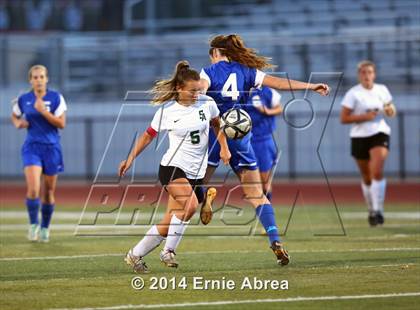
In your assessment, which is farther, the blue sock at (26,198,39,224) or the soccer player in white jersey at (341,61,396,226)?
the soccer player in white jersey at (341,61,396,226)

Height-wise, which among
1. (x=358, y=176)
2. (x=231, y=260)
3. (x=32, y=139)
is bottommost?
(x=358, y=176)

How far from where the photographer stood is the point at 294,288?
26.4 feet

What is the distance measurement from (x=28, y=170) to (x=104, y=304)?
224 inches

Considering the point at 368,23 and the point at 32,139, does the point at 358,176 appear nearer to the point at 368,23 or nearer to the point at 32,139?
the point at 368,23

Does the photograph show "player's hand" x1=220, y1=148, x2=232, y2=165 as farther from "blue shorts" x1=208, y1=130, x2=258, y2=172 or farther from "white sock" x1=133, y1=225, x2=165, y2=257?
"white sock" x1=133, y1=225, x2=165, y2=257

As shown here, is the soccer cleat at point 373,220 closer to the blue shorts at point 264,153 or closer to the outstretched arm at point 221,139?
the blue shorts at point 264,153

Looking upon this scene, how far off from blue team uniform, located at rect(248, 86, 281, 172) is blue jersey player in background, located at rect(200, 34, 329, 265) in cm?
300

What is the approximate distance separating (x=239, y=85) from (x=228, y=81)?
0.41 feet

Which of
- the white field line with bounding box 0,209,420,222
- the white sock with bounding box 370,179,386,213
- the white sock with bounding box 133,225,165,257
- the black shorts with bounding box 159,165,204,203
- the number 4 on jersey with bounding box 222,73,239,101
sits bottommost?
the white field line with bounding box 0,209,420,222

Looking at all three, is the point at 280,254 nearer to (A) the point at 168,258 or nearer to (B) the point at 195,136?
(A) the point at 168,258

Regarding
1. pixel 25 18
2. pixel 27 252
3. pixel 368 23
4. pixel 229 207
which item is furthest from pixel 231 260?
pixel 25 18

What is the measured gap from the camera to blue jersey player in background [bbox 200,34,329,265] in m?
9.77

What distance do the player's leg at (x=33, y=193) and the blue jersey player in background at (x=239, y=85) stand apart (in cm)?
352

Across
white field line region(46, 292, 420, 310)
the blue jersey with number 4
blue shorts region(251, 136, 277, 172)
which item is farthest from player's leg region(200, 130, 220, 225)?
blue shorts region(251, 136, 277, 172)
